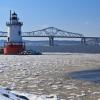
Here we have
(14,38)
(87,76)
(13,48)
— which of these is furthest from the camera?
(14,38)

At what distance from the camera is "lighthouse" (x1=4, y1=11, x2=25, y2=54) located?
4984 centimetres

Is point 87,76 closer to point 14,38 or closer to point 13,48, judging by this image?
point 13,48

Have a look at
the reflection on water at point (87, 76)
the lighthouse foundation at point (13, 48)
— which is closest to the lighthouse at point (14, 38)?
the lighthouse foundation at point (13, 48)

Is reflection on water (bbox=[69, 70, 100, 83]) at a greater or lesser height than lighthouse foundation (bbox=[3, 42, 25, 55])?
lesser

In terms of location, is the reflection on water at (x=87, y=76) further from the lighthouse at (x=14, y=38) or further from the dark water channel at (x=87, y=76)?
the lighthouse at (x=14, y=38)

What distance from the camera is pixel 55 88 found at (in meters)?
14.0

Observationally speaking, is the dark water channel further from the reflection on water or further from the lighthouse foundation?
the lighthouse foundation

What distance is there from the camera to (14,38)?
5197cm

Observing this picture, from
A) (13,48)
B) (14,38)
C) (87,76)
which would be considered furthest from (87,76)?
(14,38)

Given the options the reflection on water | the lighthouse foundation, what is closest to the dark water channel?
the reflection on water

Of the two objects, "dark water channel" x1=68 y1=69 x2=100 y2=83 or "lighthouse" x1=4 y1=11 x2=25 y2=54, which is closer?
"dark water channel" x1=68 y1=69 x2=100 y2=83

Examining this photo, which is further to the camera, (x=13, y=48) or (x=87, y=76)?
(x=13, y=48)

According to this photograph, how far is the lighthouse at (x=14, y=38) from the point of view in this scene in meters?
49.8

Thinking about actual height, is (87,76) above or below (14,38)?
below
